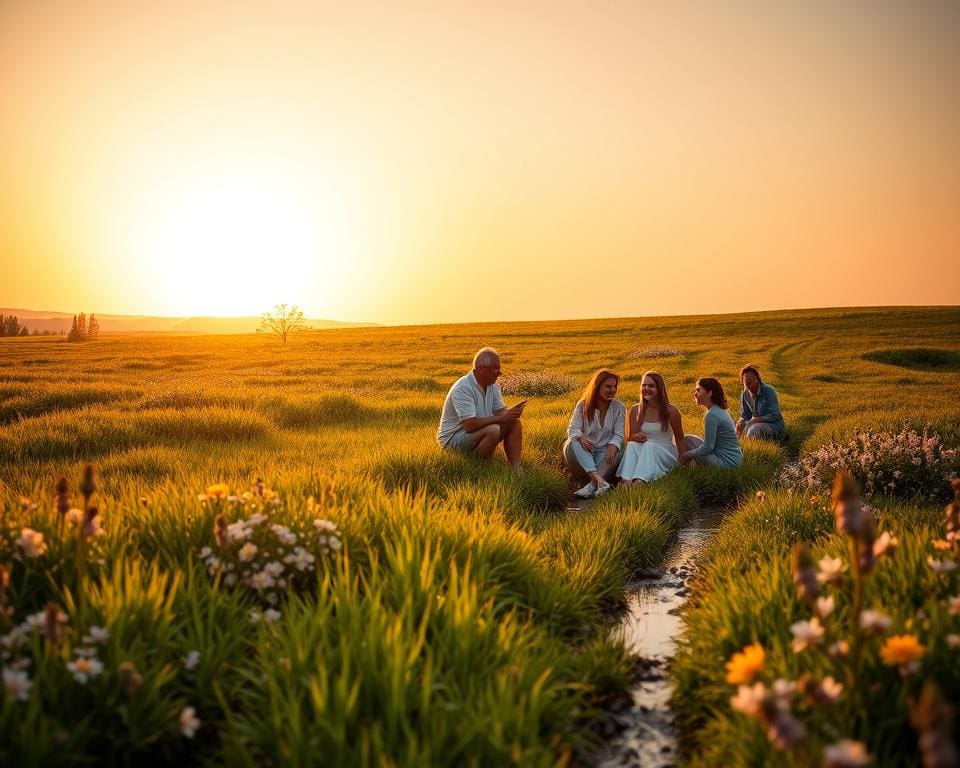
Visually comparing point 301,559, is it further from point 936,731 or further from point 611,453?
point 611,453

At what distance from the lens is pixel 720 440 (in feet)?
36.0

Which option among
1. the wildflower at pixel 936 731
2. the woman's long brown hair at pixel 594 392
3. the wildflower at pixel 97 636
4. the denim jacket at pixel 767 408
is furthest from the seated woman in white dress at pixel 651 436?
the wildflower at pixel 936 731

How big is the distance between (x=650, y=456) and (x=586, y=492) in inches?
48.8

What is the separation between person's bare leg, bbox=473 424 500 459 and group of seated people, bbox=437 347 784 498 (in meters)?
0.02

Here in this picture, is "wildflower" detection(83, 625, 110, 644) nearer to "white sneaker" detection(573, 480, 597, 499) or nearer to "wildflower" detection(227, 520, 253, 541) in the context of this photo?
"wildflower" detection(227, 520, 253, 541)

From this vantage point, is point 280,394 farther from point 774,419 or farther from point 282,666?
point 282,666

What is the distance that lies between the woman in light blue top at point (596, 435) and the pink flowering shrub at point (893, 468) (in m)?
2.63

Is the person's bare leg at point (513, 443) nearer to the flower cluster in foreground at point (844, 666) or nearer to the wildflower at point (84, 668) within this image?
the flower cluster in foreground at point (844, 666)

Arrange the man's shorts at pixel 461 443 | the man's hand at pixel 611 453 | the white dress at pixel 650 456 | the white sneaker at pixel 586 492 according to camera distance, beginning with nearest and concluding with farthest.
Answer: the white sneaker at pixel 586 492 → the white dress at pixel 650 456 → the man's shorts at pixel 461 443 → the man's hand at pixel 611 453

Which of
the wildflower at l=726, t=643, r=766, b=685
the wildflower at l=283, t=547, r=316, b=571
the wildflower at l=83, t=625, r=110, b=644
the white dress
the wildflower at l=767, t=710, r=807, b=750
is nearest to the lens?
the wildflower at l=767, t=710, r=807, b=750

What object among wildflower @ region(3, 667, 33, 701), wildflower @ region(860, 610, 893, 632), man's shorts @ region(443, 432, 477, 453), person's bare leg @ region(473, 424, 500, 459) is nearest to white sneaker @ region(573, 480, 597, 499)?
person's bare leg @ region(473, 424, 500, 459)

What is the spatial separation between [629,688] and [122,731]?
3.07m

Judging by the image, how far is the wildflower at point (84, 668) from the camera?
2994mm

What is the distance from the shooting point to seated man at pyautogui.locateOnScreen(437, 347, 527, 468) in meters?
10.3
